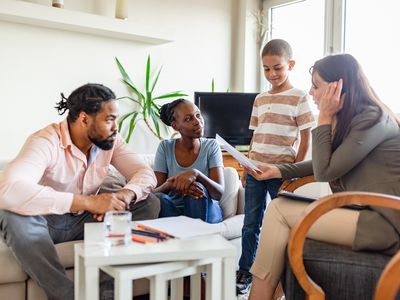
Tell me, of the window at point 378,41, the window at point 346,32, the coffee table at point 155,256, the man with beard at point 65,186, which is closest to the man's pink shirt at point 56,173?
the man with beard at point 65,186

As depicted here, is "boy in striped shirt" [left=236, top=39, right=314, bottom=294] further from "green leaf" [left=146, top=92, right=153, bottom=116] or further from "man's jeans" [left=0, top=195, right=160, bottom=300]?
"green leaf" [left=146, top=92, right=153, bottom=116]

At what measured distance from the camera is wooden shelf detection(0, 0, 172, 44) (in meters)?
3.05

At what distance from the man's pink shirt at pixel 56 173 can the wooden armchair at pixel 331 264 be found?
808 mm

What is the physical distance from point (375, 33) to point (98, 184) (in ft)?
8.69

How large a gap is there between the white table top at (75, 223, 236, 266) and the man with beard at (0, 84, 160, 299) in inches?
15.3

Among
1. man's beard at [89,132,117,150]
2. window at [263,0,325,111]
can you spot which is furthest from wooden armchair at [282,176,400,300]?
window at [263,0,325,111]

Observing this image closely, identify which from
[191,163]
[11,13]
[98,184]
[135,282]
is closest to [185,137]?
[191,163]

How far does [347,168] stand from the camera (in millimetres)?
1555

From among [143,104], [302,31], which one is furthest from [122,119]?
[302,31]

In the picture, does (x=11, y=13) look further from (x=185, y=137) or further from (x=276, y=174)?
(x=276, y=174)

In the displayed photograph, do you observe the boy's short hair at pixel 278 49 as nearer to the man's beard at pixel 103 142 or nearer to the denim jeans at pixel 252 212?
the denim jeans at pixel 252 212

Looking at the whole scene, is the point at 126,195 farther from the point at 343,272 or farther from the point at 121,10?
the point at 121,10

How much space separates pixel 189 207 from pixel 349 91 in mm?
914

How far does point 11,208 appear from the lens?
1672 millimetres
